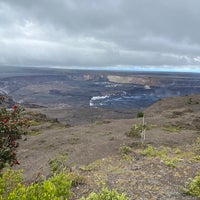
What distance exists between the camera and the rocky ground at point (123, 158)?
9.98 metres

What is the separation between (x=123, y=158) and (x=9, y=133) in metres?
7.98

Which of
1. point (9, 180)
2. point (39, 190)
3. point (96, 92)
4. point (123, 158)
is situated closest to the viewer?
point (39, 190)

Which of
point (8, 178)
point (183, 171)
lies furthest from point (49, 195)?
point (183, 171)

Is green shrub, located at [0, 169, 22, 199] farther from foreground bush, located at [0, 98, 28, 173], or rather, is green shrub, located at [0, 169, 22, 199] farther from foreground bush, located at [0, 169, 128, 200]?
foreground bush, located at [0, 98, 28, 173]

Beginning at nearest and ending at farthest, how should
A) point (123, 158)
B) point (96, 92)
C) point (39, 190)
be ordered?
point (39, 190) < point (123, 158) < point (96, 92)

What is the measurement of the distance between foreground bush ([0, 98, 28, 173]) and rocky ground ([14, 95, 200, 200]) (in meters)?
0.81

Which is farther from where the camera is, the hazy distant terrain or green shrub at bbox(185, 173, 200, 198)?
the hazy distant terrain

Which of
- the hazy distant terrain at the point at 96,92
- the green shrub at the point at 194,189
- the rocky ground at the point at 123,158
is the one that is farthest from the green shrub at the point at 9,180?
the hazy distant terrain at the point at 96,92

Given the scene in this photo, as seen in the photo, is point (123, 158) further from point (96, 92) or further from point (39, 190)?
point (96, 92)

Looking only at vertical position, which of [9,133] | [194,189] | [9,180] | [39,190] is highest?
[9,133]

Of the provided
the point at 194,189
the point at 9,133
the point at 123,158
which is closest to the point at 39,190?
the point at 9,133

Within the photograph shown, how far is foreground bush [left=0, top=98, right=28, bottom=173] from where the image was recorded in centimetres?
728

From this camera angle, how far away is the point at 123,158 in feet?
48.1

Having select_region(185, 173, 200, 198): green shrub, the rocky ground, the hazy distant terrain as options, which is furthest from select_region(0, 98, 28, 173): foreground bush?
the hazy distant terrain
